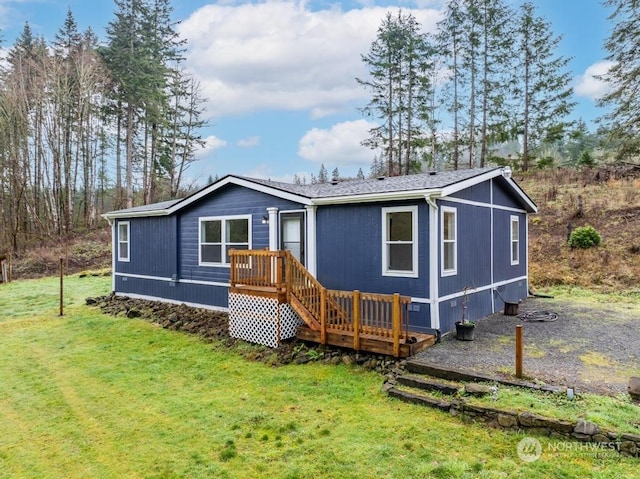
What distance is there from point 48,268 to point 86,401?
690 inches

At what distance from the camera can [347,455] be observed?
13.2 feet

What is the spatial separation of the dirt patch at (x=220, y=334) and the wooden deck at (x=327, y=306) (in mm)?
171

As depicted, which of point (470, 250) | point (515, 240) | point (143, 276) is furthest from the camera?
point (143, 276)

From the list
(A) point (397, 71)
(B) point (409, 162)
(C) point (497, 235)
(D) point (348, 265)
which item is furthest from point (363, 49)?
(D) point (348, 265)

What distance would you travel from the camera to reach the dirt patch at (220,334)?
6723mm

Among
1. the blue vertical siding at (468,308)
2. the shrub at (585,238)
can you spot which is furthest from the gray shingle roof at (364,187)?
the shrub at (585,238)

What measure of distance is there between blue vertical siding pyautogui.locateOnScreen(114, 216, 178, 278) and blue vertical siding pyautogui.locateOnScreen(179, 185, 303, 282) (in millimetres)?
420

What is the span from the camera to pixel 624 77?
1530 centimetres

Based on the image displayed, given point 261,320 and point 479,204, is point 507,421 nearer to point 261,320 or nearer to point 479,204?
point 261,320

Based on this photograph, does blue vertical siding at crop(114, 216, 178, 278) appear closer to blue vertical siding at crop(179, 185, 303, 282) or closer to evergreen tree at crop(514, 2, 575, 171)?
blue vertical siding at crop(179, 185, 303, 282)

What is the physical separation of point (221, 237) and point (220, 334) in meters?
2.67

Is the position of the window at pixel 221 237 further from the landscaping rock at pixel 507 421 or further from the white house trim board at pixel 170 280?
the landscaping rock at pixel 507 421

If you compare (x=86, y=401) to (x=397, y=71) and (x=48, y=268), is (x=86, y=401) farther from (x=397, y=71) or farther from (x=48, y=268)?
(x=397, y=71)

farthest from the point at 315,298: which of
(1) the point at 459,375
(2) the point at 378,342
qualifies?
(1) the point at 459,375
